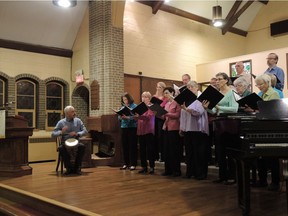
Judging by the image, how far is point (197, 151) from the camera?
183 inches

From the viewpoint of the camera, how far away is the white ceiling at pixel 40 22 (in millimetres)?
7614

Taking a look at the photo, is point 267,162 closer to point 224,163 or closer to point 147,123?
point 224,163

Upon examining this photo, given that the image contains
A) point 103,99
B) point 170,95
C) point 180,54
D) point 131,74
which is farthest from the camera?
point 180,54

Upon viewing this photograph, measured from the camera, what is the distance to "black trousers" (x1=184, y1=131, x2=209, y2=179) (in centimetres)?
466

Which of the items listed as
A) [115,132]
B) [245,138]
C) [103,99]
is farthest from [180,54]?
[245,138]

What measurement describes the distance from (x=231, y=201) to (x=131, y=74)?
219 inches

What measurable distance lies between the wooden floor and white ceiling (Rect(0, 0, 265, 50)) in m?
3.91

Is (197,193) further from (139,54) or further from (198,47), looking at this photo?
(198,47)

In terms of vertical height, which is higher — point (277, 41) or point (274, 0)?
point (274, 0)

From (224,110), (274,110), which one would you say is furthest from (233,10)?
(274,110)

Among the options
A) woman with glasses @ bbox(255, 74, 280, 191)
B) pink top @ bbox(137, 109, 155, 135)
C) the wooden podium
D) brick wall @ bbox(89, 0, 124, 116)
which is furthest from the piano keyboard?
brick wall @ bbox(89, 0, 124, 116)

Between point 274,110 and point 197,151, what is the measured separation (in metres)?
1.93

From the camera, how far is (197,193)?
3840 mm

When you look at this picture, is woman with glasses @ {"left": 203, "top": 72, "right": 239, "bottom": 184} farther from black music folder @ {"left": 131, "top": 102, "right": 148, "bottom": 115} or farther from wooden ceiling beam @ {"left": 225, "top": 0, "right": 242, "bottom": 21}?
wooden ceiling beam @ {"left": 225, "top": 0, "right": 242, "bottom": 21}
